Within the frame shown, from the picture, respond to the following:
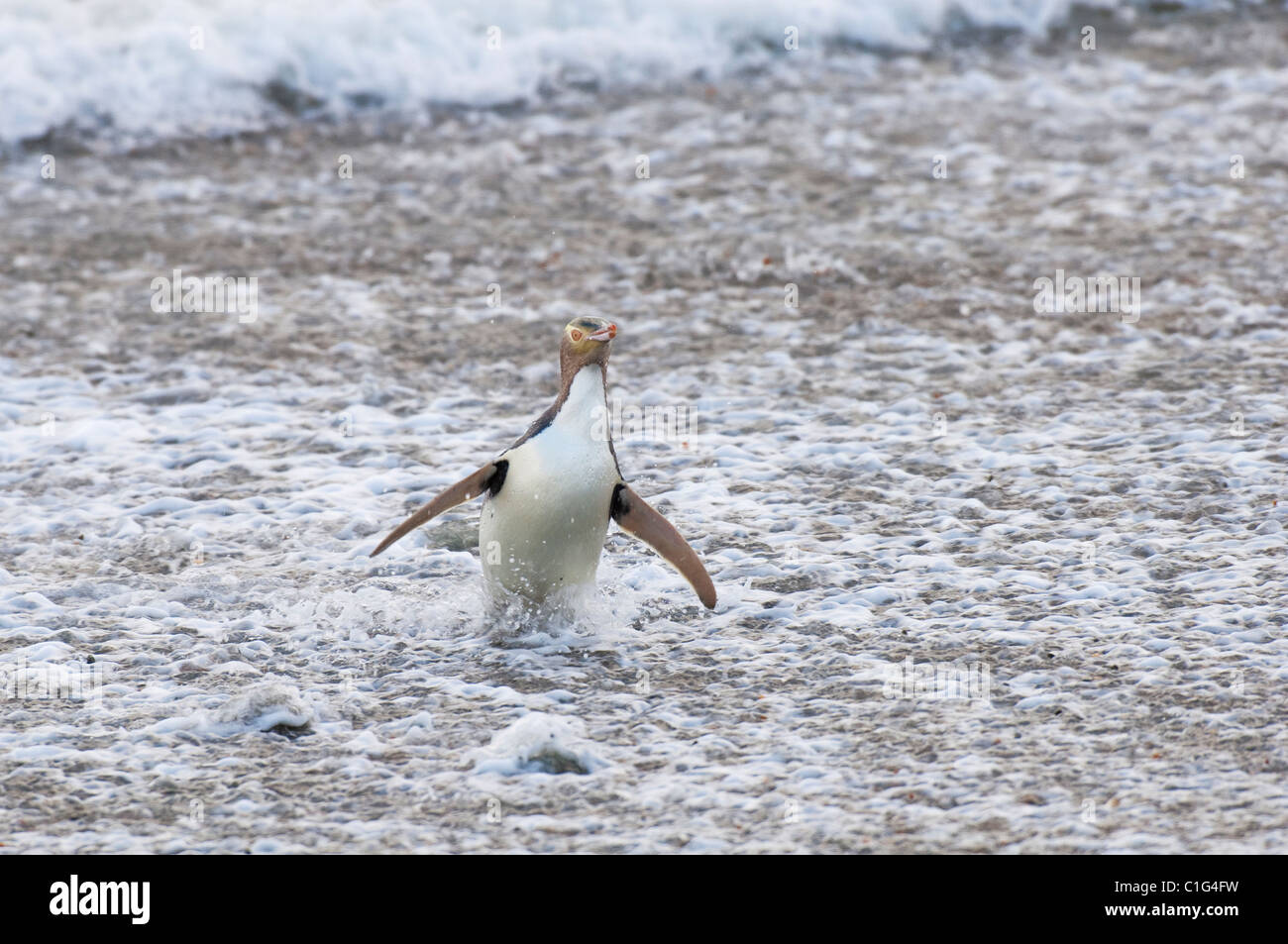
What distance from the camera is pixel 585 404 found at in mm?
5316

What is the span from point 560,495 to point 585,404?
0.33 m

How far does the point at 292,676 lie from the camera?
5.18m

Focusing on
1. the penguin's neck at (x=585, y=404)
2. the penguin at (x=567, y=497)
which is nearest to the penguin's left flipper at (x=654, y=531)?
the penguin at (x=567, y=497)

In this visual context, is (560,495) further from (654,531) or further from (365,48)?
(365,48)

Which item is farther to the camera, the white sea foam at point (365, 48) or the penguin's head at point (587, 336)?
the white sea foam at point (365, 48)

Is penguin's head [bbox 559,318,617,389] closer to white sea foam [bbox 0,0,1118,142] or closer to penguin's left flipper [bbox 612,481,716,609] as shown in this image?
penguin's left flipper [bbox 612,481,716,609]

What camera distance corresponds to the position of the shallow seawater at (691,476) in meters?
4.51

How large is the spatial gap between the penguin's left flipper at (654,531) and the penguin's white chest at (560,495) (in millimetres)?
58

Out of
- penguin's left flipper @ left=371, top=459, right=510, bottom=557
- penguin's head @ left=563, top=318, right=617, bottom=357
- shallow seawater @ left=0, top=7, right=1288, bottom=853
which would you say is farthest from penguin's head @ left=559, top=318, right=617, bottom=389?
shallow seawater @ left=0, top=7, right=1288, bottom=853

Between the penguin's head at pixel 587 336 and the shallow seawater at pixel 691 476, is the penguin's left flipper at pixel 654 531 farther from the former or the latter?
the penguin's head at pixel 587 336

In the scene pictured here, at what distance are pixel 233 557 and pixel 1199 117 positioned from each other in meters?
8.54
